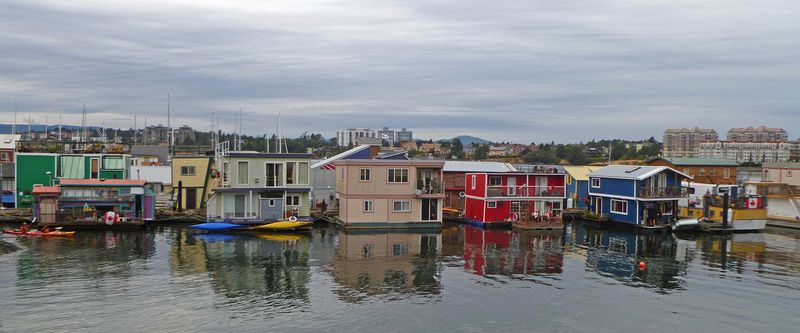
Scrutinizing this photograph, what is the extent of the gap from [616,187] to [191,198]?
1372 inches

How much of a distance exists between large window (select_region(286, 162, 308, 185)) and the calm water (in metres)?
4.92

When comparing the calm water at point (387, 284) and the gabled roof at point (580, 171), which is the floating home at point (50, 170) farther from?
the gabled roof at point (580, 171)

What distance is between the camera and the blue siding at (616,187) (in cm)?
4844

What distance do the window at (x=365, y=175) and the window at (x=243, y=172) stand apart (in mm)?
8072

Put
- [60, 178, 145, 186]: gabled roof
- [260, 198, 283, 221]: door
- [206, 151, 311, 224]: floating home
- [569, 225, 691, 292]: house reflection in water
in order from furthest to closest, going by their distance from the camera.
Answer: [260, 198, 283, 221]: door
[206, 151, 311, 224]: floating home
[60, 178, 145, 186]: gabled roof
[569, 225, 691, 292]: house reflection in water

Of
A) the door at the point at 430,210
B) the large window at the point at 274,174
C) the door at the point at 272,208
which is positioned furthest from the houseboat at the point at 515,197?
the large window at the point at 274,174

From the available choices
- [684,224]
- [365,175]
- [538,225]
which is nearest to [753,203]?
[684,224]

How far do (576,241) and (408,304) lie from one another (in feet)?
69.3

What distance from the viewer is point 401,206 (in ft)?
150

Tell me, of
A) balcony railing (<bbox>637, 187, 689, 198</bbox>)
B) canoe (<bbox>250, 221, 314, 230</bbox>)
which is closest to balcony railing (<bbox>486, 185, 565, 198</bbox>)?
balcony railing (<bbox>637, 187, 689, 198</bbox>)

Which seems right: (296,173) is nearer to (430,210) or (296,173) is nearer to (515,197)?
(430,210)

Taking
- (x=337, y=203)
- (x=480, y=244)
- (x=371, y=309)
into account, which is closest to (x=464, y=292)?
(x=371, y=309)

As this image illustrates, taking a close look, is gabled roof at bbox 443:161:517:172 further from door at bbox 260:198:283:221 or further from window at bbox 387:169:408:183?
door at bbox 260:198:283:221

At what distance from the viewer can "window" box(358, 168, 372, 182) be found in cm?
4500
